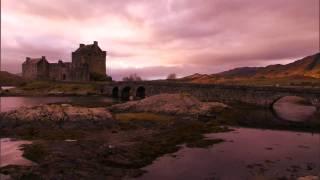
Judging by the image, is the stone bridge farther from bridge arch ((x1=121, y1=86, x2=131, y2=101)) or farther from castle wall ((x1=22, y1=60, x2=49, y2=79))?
castle wall ((x1=22, y1=60, x2=49, y2=79))

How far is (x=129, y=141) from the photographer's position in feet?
108

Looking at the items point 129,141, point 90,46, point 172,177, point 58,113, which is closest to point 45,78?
point 90,46

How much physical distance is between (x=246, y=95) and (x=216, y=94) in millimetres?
6654

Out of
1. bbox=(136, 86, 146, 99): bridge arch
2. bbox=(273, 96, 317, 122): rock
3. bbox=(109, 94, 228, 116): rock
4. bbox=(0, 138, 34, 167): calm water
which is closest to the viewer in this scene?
bbox=(0, 138, 34, 167): calm water

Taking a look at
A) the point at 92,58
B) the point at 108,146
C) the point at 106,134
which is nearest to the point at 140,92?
the point at 92,58

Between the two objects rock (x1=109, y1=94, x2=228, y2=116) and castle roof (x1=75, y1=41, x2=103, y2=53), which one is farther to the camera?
castle roof (x1=75, y1=41, x2=103, y2=53)

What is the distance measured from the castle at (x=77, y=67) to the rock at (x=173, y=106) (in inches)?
2737

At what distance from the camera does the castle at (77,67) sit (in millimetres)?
124375

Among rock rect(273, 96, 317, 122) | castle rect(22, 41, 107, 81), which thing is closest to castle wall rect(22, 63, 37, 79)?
castle rect(22, 41, 107, 81)

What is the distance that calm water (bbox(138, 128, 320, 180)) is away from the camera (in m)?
23.9

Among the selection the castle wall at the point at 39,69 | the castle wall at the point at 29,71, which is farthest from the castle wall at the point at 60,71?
the castle wall at the point at 29,71

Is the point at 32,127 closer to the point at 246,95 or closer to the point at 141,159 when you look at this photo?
the point at 141,159

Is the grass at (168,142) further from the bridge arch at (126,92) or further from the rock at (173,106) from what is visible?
the bridge arch at (126,92)

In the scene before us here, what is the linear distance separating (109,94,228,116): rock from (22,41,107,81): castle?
6951cm
